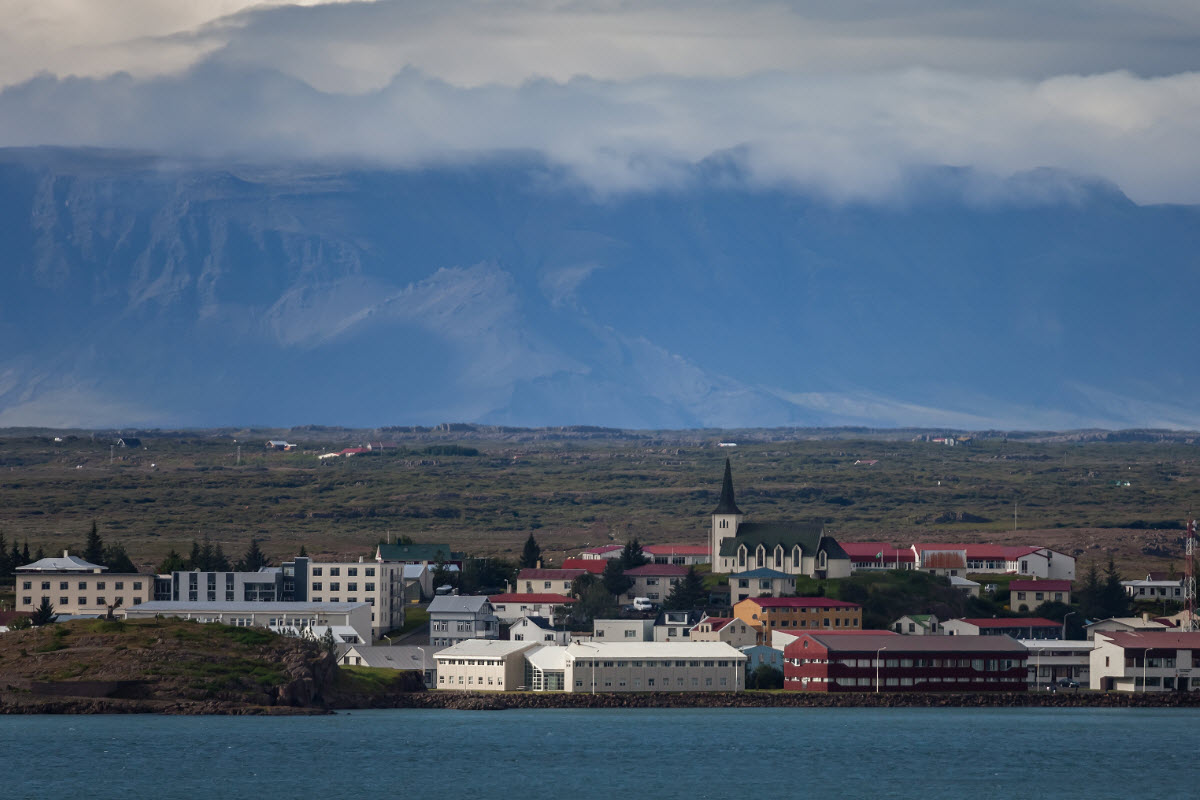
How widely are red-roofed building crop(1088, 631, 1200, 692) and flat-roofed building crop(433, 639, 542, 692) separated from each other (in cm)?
2489

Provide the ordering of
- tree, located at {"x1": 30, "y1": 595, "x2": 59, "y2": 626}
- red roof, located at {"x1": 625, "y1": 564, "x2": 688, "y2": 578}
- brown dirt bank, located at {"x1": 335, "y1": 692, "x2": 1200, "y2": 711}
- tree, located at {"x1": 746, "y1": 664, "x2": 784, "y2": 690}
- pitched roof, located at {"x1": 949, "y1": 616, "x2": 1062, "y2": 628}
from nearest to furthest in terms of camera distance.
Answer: brown dirt bank, located at {"x1": 335, "y1": 692, "x2": 1200, "y2": 711}, tree, located at {"x1": 746, "y1": 664, "x2": 784, "y2": 690}, tree, located at {"x1": 30, "y1": 595, "x2": 59, "y2": 626}, pitched roof, located at {"x1": 949, "y1": 616, "x2": 1062, "y2": 628}, red roof, located at {"x1": 625, "y1": 564, "x2": 688, "y2": 578}

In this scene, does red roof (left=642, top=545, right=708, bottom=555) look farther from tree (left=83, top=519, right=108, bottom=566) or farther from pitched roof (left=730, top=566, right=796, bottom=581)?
tree (left=83, top=519, right=108, bottom=566)

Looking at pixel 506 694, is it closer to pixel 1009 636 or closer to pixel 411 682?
pixel 411 682

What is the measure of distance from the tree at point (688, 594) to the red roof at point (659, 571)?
2.27 meters

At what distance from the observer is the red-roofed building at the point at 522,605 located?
108500mm

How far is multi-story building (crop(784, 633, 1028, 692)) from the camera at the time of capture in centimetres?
9331

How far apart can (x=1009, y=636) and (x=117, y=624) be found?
38767 mm

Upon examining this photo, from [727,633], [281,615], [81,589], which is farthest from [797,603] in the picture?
[81,589]

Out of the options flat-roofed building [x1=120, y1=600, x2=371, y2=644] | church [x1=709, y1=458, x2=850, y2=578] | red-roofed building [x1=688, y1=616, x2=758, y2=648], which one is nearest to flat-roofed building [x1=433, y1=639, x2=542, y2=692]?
flat-roofed building [x1=120, y1=600, x2=371, y2=644]

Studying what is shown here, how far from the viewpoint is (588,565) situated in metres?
122

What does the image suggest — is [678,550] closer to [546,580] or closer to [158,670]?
[546,580]

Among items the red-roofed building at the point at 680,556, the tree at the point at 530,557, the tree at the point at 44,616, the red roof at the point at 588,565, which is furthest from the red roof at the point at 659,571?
the tree at the point at 44,616

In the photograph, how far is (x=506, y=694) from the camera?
92375 millimetres

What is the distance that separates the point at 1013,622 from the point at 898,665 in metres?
12.4
